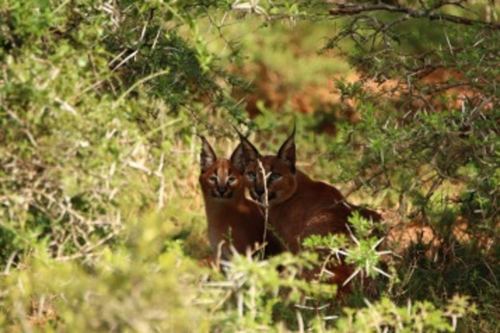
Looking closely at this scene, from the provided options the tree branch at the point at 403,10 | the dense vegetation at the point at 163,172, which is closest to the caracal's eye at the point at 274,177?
the dense vegetation at the point at 163,172

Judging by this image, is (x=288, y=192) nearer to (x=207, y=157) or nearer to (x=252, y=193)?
(x=252, y=193)

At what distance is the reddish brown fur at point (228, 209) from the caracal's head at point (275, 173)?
4.2 inches

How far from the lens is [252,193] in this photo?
849cm

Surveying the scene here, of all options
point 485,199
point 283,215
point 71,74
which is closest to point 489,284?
point 485,199

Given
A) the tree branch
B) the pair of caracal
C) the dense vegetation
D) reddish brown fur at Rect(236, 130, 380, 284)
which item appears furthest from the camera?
the pair of caracal

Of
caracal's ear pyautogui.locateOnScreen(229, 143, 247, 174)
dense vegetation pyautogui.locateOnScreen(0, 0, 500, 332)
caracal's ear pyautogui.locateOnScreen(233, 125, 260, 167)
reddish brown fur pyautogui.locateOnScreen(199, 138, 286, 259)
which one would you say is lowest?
reddish brown fur pyautogui.locateOnScreen(199, 138, 286, 259)

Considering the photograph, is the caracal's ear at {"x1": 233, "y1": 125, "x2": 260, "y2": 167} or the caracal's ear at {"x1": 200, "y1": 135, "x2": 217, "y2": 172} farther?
the caracal's ear at {"x1": 200, "y1": 135, "x2": 217, "y2": 172}

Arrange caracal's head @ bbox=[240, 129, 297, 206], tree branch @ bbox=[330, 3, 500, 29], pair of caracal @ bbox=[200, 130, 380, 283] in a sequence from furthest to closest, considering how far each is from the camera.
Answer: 1. caracal's head @ bbox=[240, 129, 297, 206]
2. pair of caracal @ bbox=[200, 130, 380, 283]
3. tree branch @ bbox=[330, 3, 500, 29]

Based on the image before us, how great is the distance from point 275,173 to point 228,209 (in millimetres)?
465

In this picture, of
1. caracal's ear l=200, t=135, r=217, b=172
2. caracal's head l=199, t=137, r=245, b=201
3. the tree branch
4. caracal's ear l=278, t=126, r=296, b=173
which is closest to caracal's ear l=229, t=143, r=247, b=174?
caracal's head l=199, t=137, r=245, b=201

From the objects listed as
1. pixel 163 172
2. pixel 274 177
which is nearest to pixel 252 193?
pixel 274 177

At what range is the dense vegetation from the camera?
4.52 meters

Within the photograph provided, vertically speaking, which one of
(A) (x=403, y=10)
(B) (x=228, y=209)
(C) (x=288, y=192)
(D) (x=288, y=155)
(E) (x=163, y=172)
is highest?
→ (A) (x=403, y=10)

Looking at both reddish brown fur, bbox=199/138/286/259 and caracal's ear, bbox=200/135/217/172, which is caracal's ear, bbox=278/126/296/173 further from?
caracal's ear, bbox=200/135/217/172
